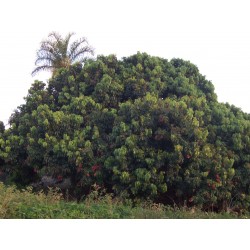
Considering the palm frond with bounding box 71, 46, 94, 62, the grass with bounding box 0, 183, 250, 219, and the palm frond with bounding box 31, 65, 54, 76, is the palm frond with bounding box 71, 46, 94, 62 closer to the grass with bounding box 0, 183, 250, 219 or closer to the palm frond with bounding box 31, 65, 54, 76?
the palm frond with bounding box 31, 65, 54, 76

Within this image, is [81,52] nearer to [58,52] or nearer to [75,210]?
[58,52]

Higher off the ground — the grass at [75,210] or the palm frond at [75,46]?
the palm frond at [75,46]

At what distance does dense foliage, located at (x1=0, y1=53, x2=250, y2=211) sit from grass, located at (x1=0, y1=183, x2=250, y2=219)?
37.0 inches

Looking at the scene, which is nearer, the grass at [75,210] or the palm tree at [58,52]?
the grass at [75,210]

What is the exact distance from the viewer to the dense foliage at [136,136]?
9.90m

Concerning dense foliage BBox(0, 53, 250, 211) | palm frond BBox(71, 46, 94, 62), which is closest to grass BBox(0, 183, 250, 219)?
dense foliage BBox(0, 53, 250, 211)

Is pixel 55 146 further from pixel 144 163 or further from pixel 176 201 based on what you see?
pixel 176 201

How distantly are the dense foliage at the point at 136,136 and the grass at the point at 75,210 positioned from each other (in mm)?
941

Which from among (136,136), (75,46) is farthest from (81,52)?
(136,136)

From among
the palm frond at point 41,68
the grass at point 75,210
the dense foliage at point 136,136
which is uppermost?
the palm frond at point 41,68

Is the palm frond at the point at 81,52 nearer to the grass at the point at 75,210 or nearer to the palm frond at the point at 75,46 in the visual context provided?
the palm frond at the point at 75,46

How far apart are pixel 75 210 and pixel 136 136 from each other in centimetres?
280

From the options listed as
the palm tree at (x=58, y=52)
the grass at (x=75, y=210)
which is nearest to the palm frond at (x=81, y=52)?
the palm tree at (x=58, y=52)

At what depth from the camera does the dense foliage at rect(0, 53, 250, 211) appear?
9898 millimetres
